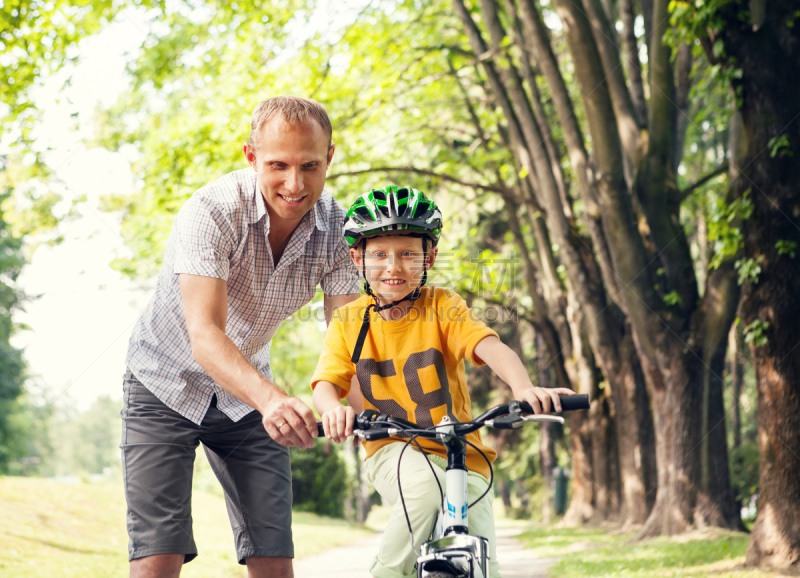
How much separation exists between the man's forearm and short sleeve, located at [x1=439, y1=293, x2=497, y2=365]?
2.31 feet

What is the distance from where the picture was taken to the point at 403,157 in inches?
637

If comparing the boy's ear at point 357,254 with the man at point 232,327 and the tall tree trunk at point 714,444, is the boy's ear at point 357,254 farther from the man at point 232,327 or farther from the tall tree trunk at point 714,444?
the tall tree trunk at point 714,444

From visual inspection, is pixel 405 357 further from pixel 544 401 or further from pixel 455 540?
pixel 455 540

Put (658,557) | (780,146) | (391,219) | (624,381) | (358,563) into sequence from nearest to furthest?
1. (391,219)
2. (780,146)
3. (658,557)
4. (358,563)
5. (624,381)

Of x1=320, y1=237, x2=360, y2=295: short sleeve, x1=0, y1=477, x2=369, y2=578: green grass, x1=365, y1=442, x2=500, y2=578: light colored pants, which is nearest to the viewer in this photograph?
x1=365, y1=442, x2=500, y2=578: light colored pants

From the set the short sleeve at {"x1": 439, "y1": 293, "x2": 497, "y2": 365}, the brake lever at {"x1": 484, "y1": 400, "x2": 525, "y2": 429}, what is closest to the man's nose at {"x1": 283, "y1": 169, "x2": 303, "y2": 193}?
the short sleeve at {"x1": 439, "y1": 293, "x2": 497, "y2": 365}

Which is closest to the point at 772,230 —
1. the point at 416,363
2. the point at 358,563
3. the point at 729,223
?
the point at 729,223

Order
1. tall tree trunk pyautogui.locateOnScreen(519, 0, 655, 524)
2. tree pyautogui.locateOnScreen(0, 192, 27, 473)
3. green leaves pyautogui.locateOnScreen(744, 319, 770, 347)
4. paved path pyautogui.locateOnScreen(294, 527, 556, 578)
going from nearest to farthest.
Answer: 1. green leaves pyautogui.locateOnScreen(744, 319, 770, 347)
2. paved path pyautogui.locateOnScreen(294, 527, 556, 578)
3. tall tree trunk pyautogui.locateOnScreen(519, 0, 655, 524)
4. tree pyautogui.locateOnScreen(0, 192, 27, 473)

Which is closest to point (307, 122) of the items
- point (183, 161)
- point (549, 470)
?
point (183, 161)

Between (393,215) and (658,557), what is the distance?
23.9 ft

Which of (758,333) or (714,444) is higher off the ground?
(758,333)

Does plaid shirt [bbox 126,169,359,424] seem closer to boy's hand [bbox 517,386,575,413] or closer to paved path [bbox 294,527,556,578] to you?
boy's hand [bbox 517,386,575,413]

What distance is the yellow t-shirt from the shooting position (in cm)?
285

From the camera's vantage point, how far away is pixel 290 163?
307cm
